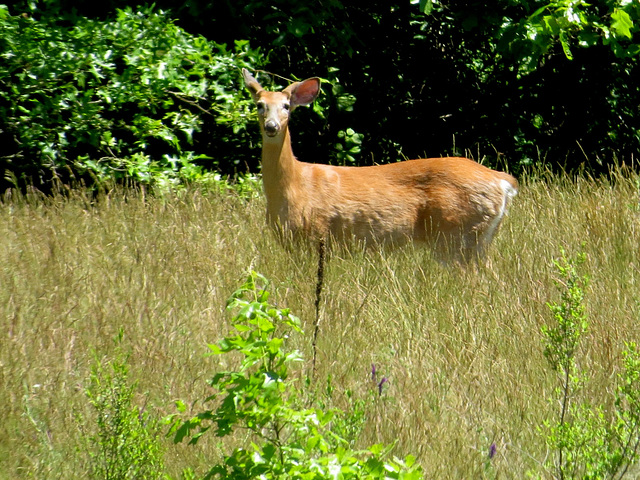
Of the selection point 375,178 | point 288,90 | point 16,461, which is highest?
point 288,90

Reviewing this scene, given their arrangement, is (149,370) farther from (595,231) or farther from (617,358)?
(595,231)

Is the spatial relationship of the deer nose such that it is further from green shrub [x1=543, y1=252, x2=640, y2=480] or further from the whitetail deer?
green shrub [x1=543, y1=252, x2=640, y2=480]

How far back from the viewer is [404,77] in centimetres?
1000

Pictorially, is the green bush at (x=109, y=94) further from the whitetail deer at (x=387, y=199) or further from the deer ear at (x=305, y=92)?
the whitetail deer at (x=387, y=199)

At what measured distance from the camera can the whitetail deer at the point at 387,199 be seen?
20.1 feet

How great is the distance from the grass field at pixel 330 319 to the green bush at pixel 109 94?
26.2 inches

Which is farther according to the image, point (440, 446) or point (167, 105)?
point (167, 105)

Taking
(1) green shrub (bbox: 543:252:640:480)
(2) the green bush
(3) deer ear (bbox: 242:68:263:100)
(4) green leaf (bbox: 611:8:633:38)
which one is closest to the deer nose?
(3) deer ear (bbox: 242:68:263:100)

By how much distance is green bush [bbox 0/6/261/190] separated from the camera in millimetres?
7359

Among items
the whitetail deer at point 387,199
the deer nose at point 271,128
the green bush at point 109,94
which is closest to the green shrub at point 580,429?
the whitetail deer at point 387,199

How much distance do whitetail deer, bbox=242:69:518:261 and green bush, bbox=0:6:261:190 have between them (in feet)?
4.74

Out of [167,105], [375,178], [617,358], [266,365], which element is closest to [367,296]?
[617,358]

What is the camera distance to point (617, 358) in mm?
4027

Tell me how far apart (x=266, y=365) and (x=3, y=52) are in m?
5.61
